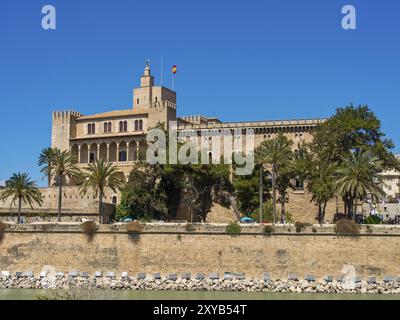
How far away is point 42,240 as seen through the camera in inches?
1827

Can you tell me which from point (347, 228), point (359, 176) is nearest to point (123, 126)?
point (359, 176)

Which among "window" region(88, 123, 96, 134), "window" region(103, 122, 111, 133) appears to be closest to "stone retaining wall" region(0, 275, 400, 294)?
"window" region(103, 122, 111, 133)

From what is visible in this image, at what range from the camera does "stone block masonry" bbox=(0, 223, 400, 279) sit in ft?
140

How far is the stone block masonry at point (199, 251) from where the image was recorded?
4256 centimetres

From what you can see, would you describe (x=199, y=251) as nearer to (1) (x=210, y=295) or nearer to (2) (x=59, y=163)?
(1) (x=210, y=295)

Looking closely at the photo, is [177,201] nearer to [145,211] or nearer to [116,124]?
[145,211]

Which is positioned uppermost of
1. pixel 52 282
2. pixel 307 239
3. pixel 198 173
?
pixel 198 173

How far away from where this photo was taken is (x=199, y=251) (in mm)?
44438

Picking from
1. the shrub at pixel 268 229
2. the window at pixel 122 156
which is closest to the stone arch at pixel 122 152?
the window at pixel 122 156

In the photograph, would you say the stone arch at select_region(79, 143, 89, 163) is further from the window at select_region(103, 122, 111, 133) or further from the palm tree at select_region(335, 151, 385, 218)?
the palm tree at select_region(335, 151, 385, 218)

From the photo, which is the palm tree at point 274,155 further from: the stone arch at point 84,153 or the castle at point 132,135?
the stone arch at point 84,153

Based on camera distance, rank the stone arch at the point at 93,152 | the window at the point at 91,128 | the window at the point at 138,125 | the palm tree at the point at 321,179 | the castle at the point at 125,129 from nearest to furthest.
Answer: the palm tree at the point at 321,179, the castle at the point at 125,129, the window at the point at 138,125, the stone arch at the point at 93,152, the window at the point at 91,128
